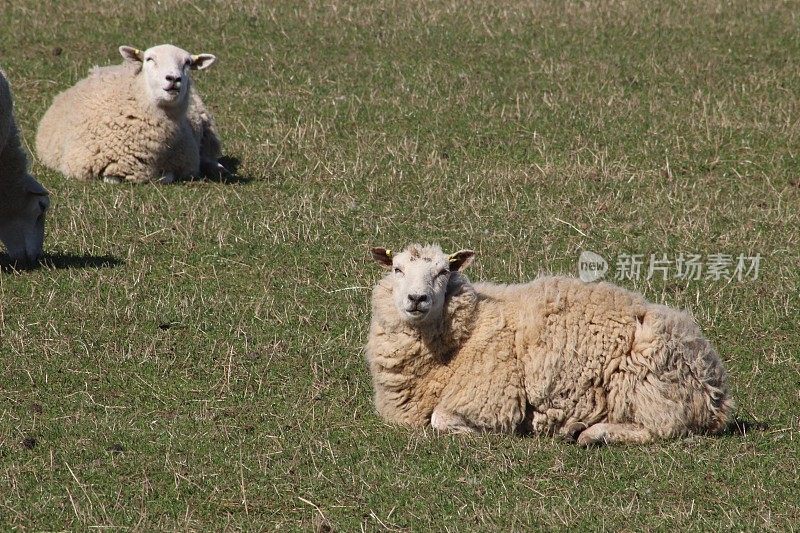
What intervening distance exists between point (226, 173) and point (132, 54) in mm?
1551

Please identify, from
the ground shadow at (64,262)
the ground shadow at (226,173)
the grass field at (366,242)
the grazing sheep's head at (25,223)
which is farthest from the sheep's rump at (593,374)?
the ground shadow at (226,173)

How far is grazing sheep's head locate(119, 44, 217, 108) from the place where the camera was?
1266 centimetres

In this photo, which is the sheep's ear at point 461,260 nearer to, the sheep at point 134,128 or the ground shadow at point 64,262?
the ground shadow at point 64,262

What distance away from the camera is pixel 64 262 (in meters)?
10.4

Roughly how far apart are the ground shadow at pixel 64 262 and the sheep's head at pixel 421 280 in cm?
352

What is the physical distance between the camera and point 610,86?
52.2 ft

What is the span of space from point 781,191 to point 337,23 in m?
7.50

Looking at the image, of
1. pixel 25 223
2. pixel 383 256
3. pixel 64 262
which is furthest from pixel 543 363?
pixel 25 223

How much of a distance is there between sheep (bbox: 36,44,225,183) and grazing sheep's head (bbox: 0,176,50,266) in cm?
188

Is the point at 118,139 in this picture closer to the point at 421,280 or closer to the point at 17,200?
the point at 17,200

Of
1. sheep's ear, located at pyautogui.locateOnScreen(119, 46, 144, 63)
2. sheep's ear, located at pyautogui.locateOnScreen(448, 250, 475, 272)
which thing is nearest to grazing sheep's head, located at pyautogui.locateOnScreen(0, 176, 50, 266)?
sheep's ear, located at pyautogui.locateOnScreen(119, 46, 144, 63)

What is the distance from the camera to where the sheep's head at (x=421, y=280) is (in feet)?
23.7

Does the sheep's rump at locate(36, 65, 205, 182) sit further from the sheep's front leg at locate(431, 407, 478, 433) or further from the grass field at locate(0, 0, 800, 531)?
the sheep's front leg at locate(431, 407, 478, 433)

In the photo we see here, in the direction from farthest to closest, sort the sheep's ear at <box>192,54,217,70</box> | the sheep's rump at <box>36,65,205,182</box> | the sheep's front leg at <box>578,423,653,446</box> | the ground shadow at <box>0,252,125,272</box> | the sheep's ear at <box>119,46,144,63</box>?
the sheep's ear at <box>192,54,217,70</box>, the sheep's ear at <box>119,46,144,63</box>, the sheep's rump at <box>36,65,205,182</box>, the ground shadow at <box>0,252,125,272</box>, the sheep's front leg at <box>578,423,653,446</box>
